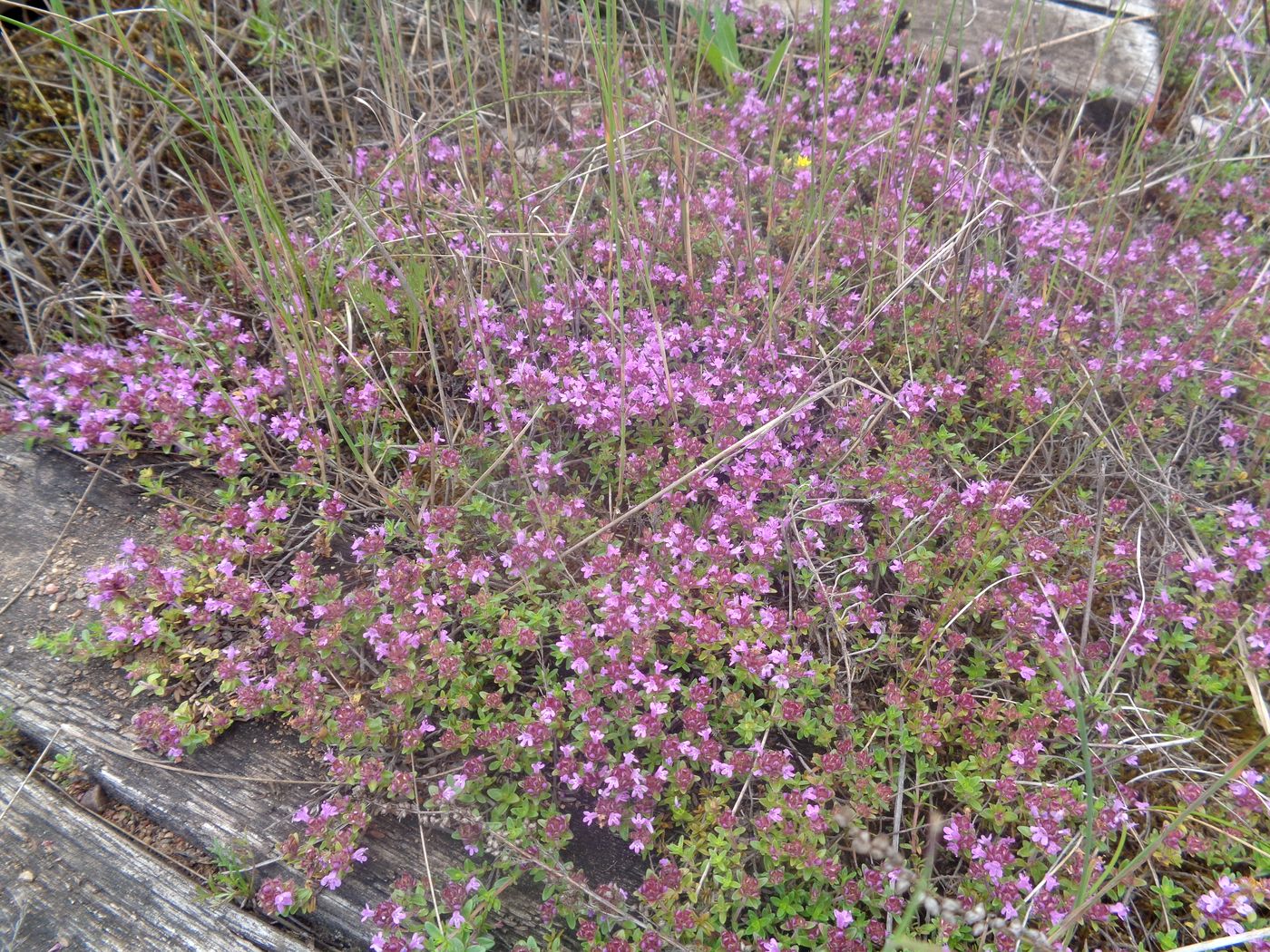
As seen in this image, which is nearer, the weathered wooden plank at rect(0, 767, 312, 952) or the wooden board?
the weathered wooden plank at rect(0, 767, 312, 952)

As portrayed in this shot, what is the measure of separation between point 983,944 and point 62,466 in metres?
3.87

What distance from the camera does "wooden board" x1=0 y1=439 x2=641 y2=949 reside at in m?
Answer: 2.50

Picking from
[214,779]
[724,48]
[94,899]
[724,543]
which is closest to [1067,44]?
[724,48]

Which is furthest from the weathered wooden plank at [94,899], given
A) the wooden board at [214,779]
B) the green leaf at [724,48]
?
the green leaf at [724,48]

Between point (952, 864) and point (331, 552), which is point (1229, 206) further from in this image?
point (331, 552)

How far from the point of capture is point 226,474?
10.6ft

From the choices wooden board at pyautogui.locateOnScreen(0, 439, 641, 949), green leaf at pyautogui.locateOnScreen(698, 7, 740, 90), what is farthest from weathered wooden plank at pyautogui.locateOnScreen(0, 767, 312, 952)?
green leaf at pyautogui.locateOnScreen(698, 7, 740, 90)

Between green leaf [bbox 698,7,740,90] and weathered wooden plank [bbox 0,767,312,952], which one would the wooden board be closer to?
weathered wooden plank [bbox 0,767,312,952]

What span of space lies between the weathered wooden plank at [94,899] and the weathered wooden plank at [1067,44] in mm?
6058

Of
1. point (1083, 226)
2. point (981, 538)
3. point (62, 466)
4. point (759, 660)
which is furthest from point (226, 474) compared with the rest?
point (1083, 226)

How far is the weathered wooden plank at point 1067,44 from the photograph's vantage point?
5.46 metres

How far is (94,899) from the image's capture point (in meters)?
2.38

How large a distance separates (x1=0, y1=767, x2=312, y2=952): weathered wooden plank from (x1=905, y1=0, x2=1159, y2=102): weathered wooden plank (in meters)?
6.06

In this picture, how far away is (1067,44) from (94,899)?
728cm
